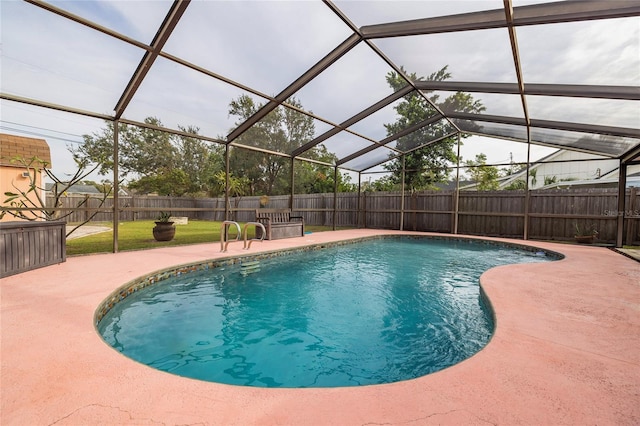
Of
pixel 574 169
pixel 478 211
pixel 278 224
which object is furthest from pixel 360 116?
pixel 574 169

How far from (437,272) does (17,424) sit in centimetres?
586

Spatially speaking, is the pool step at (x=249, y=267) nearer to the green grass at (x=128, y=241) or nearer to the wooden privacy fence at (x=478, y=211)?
the wooden privacy fence at (x=478, y=211)

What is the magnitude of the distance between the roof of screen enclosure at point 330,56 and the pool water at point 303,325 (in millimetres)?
3981

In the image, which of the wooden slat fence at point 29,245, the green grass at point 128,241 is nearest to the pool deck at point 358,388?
the wooden slat fence at point 29,245

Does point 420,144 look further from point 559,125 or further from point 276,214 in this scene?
point 276,214

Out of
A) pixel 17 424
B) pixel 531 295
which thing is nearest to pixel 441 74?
pixel 531 295

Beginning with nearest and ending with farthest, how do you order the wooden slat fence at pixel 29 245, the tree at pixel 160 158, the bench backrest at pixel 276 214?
the wooden slat fence at pixel 29 245 < the bench backrest at pixel 276 214 < the tree at pixel 160 158

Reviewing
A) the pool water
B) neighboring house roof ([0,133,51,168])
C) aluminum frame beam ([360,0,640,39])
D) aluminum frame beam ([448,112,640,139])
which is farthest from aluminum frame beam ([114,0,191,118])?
aluminum frame beam ([448,112,640,139])

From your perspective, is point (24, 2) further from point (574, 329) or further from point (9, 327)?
point (574, 329)

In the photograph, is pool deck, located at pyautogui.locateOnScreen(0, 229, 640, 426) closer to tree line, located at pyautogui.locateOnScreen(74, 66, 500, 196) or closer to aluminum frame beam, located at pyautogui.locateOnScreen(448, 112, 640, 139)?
aluminum frame beam, located at pyautogui.locateOnScreen(448, 112, 640, 139)

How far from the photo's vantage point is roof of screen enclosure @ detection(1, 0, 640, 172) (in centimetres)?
421

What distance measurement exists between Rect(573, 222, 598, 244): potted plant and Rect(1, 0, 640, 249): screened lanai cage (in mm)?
359

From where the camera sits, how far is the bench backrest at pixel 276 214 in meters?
9.48

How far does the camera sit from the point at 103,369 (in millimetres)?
1857
